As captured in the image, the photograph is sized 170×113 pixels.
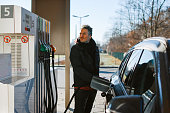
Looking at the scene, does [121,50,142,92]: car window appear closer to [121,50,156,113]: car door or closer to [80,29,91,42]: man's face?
[121,50,156,113]: car door

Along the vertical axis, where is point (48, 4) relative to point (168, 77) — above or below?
above

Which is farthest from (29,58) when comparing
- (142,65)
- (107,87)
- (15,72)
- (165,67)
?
(165,67)

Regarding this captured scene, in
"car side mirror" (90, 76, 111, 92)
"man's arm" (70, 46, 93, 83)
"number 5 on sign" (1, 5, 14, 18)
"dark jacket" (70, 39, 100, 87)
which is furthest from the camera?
"dark jacket" (70, 39, 100, 87)

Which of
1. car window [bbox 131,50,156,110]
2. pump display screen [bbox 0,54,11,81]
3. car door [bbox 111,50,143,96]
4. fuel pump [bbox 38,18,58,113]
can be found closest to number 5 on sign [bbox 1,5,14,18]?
pump display screen [bbox 0,54,11,81]

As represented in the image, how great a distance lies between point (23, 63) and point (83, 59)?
85cm

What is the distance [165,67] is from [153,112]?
0.87 feet

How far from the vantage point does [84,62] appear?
3.14 meters

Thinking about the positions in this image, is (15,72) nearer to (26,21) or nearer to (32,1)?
(26,21)

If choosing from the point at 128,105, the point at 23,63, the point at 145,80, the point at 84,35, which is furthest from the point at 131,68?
the point at 23,63

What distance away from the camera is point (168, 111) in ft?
3.53

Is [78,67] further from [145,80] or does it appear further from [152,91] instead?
[152,91]

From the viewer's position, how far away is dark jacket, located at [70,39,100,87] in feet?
10.1

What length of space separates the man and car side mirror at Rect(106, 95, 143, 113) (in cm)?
190

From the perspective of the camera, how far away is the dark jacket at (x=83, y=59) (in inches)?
121
